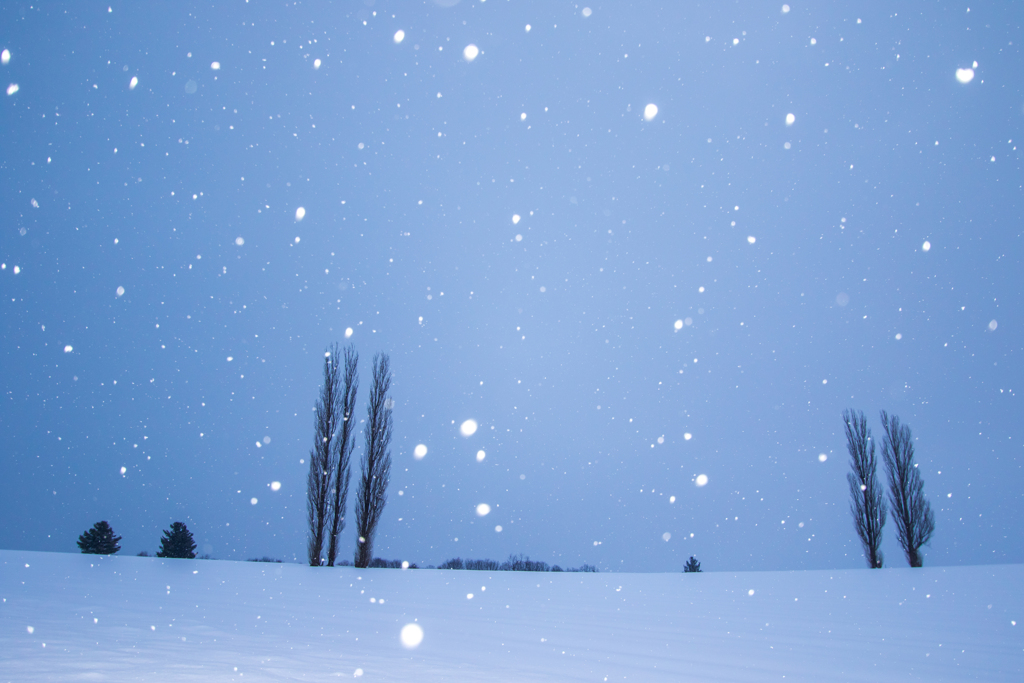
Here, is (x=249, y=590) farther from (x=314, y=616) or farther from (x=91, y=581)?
(x=314, y=616)

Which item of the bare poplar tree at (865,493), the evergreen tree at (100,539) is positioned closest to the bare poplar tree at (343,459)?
the bare poplar tree at (865,493)

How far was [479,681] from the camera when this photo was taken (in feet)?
7.42

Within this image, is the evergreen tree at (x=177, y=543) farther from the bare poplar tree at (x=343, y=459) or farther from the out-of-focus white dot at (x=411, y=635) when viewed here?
the out-of-focus white dot at (x=411, y=635)

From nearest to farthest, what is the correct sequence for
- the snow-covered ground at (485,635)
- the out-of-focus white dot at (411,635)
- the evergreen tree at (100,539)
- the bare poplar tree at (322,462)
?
the snow-covered ground at (485,635)
the out-of-focus white dot at (411,635)
the bare poplar tree at (322,462)
the evergreen tree at (100,539)

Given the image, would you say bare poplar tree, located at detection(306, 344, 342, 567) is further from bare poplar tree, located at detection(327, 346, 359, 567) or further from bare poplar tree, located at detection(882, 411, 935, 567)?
bare poplar tree, located at detection(882, 411, 935, 567)

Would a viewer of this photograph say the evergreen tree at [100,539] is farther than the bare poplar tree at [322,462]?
Yes

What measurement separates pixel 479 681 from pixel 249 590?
519 centimetres

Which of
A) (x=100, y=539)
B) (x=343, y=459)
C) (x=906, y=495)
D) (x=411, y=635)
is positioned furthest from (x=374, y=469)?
(x=100, y=539)

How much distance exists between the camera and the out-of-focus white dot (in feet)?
10.2

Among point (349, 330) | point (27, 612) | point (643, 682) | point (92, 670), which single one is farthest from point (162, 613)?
point (349, 330)

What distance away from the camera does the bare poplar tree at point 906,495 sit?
60.2ft

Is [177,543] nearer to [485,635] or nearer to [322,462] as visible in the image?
[322,462]

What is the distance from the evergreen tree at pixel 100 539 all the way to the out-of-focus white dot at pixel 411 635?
1555 inches

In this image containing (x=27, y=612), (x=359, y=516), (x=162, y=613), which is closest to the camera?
(x=27, y=612)
